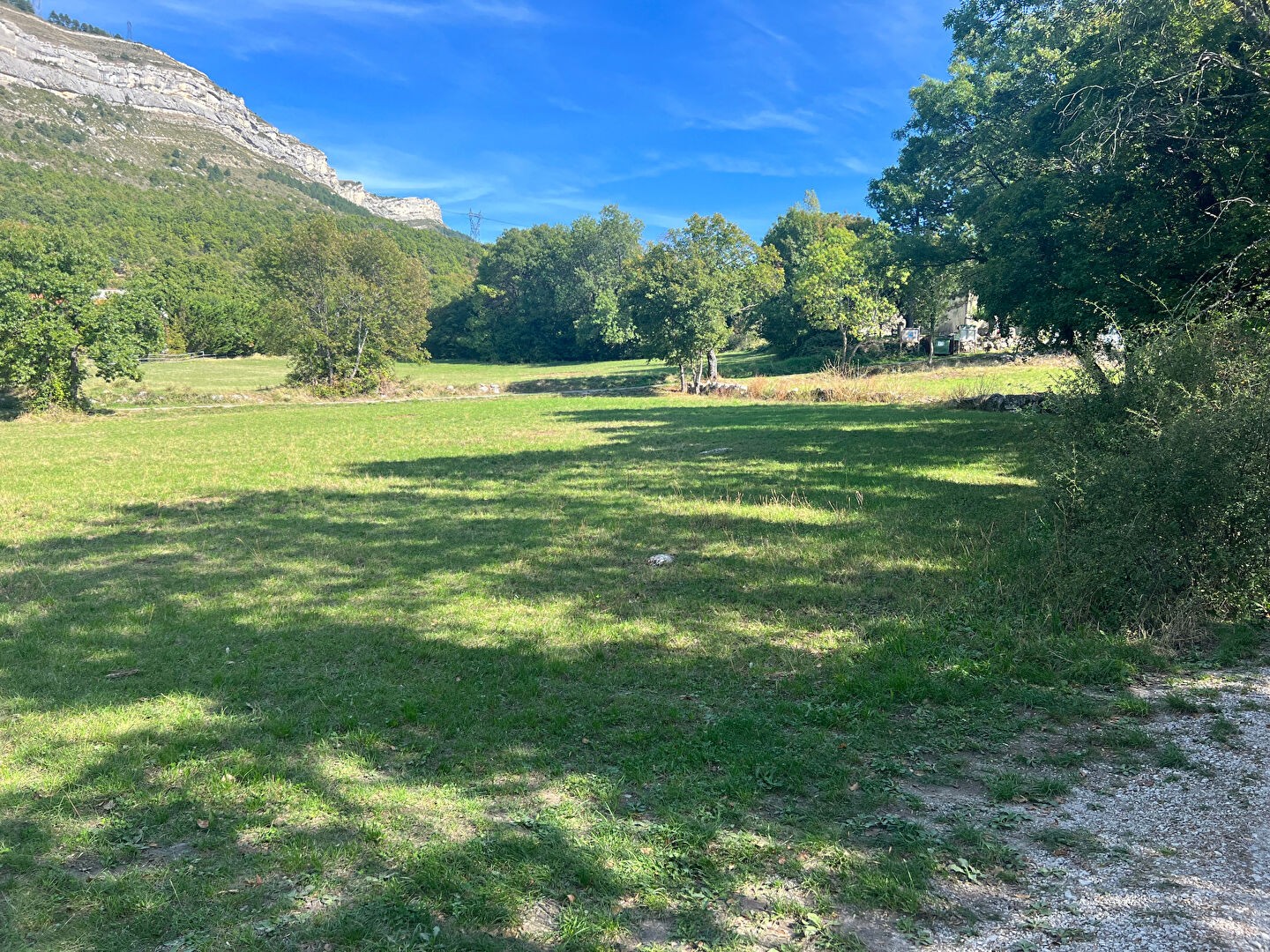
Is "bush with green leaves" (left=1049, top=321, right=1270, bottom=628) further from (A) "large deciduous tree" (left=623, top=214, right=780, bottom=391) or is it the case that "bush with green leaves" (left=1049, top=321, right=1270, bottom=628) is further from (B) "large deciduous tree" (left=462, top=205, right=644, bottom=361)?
(B) "large deciduous tree" (left=462, top=205, right=644, bottom=361)

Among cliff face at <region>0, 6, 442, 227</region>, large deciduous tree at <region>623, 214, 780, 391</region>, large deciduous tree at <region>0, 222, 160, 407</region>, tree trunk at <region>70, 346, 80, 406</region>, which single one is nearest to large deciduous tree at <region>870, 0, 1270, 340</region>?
large deciduous tree at <region>623, 214, 780, 391</region>

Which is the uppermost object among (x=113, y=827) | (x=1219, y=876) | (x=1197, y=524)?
(x=1197, y=524)

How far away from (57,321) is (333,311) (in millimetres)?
17226

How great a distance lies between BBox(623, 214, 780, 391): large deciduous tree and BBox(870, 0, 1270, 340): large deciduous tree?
2094 centimetres

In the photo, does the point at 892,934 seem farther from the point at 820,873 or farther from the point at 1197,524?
the point at 1197,524

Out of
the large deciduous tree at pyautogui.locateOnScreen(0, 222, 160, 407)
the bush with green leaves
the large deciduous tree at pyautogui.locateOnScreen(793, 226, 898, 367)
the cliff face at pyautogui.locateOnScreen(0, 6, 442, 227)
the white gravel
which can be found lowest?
the white gravel

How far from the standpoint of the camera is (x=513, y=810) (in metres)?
3.61

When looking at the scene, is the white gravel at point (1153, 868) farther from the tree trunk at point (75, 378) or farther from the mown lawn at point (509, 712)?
the tree trunk at point (75, 378)

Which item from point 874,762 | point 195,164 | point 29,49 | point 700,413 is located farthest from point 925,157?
point 29,49

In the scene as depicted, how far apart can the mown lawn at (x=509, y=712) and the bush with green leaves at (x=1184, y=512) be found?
676 mm

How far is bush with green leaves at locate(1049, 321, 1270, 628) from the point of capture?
555cm

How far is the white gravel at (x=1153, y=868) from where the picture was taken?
2.62 meters

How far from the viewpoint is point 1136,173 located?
10.8 meters

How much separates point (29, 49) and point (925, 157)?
214939 mm
